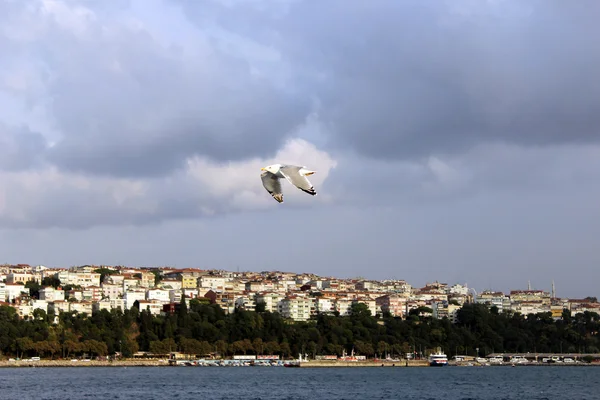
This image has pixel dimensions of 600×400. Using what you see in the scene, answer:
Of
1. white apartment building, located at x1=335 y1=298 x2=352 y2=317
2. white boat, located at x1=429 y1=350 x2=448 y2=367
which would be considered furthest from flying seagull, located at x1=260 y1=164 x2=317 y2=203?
white apartment building, located at x1=335 y1=298 x2=352 y2=317

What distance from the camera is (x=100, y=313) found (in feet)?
357

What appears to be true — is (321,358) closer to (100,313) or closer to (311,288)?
(100,313)

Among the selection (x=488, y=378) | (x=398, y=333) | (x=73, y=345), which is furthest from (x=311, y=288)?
(x=488, y=378)

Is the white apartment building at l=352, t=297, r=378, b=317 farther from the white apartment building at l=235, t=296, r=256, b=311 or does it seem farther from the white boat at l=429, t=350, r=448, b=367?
the white boat at l=429, t=350, r=448, b=367

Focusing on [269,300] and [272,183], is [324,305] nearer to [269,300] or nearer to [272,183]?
[269,300]

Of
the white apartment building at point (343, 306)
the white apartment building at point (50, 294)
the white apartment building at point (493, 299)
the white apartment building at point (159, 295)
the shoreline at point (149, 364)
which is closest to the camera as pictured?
the shoreline at point (149, 364)

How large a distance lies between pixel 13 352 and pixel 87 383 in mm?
32668

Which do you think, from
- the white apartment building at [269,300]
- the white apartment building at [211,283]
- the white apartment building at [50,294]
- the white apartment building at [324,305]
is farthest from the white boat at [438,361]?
the white apartment building at [211,283]

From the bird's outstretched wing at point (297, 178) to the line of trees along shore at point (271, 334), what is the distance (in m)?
82.8

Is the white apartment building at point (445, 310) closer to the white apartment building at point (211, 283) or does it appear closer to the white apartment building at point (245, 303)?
the white apartment building at point (245, 303)

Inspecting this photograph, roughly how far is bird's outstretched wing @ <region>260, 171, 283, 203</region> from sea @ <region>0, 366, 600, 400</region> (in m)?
36.7

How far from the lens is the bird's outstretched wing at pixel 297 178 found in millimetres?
16922

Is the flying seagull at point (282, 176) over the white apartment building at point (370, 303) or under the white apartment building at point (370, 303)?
under

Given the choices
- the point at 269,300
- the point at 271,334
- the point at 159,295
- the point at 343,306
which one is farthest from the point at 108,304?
the point at 343,306
